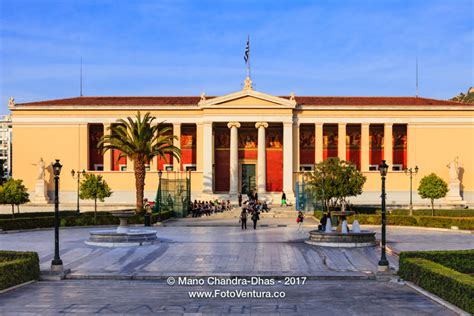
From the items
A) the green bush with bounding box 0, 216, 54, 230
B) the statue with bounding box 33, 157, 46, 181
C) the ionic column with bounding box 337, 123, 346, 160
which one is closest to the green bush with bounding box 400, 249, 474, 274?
the green bush with bounding box 0, 216, 54, 230

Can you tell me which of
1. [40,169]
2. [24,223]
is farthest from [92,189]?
[40,169]

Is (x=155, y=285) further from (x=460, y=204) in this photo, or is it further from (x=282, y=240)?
(x=460, y=204)

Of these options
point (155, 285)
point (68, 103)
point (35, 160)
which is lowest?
point (155, 285)

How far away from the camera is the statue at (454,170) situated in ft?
220

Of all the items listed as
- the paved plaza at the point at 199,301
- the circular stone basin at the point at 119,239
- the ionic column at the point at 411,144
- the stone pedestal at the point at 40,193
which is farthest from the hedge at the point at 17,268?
the ionic column at the point at 411,144

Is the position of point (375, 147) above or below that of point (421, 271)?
above

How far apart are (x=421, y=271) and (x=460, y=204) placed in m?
48.8

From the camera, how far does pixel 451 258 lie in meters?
21.7

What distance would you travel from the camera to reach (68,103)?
7069 centimetres

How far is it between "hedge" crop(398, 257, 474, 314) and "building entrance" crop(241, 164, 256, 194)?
5103 cm

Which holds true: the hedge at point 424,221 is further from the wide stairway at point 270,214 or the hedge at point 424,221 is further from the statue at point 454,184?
the statue at point 454,184

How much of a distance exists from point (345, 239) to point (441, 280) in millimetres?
12297

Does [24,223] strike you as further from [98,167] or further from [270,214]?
[98,167]

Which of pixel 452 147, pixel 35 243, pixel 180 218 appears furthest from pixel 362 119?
pixel 35 243
